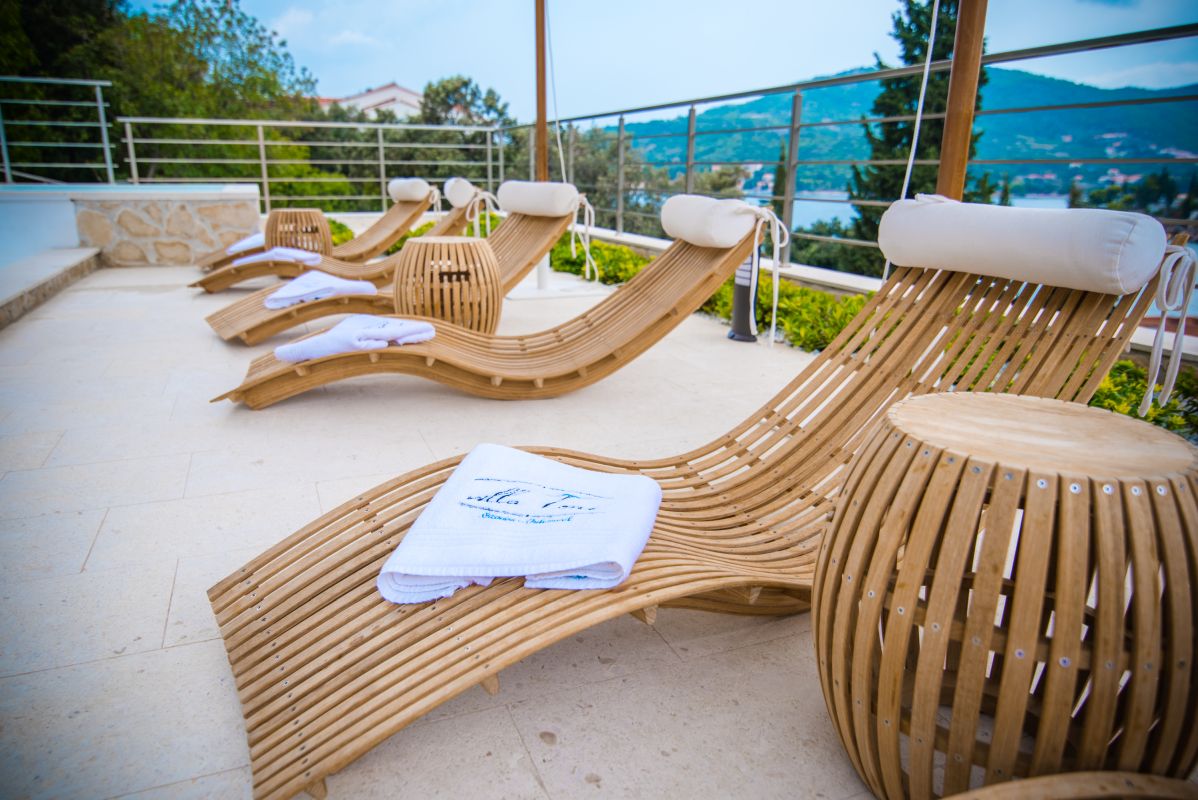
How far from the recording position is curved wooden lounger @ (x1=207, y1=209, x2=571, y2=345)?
467cm

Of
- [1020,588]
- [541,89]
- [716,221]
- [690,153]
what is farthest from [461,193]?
[1020,588]

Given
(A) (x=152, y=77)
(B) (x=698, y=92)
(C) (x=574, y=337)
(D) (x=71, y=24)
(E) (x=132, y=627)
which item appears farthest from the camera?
(A) (x=152, y=77)

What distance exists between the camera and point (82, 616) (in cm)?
197

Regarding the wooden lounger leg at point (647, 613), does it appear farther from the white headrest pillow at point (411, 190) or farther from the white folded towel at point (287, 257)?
the white headrest pillow at point (411, 190)

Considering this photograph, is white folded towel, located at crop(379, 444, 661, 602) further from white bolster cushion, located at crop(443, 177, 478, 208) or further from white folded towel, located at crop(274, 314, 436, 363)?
white bolster cushion, located at crop(443, 177, 478, 208)

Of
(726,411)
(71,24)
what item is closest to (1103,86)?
(726,411)

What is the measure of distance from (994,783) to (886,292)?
168 cm

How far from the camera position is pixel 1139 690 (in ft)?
3.40

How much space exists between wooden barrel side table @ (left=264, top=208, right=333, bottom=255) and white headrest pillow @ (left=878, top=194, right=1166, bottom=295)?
221 inches

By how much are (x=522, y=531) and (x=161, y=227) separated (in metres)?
7.75

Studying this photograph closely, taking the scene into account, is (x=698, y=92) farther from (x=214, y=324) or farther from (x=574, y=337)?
(x=214, y=324)

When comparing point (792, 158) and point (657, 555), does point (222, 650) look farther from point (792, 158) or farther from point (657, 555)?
point (792, 158)

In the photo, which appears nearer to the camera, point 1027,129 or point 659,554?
point 659,554

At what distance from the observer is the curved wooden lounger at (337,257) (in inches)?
248
